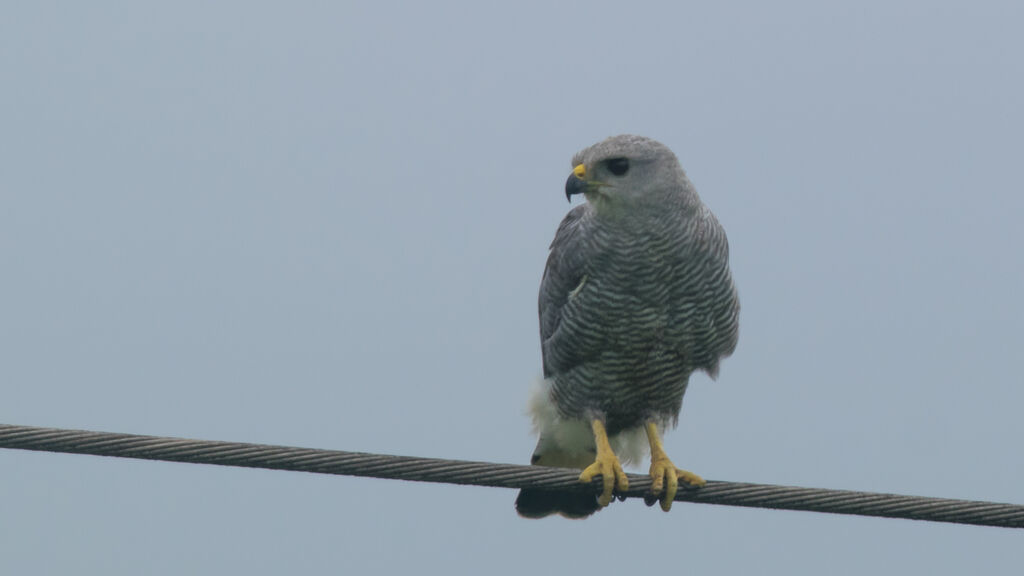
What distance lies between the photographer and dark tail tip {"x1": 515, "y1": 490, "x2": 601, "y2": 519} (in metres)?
6.46

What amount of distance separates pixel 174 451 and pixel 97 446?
10.5 inches

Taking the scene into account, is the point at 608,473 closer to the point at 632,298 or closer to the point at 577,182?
the point at 632,298

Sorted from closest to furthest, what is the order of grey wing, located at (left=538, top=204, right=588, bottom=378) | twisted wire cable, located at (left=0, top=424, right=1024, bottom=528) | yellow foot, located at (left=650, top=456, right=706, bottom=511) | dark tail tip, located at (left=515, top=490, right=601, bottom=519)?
twisted wire cable, located at (left=0, top=424, right=1024, bottom=528), yellow foot, located at (left=650, top=456, right=706, bottom=511), grey wing, located at (left=538, top=204, right=588, bottom=378), dark tail tip, located at (left=515, top=490, right=601, bottom=519)

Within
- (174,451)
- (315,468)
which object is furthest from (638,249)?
(174,451)

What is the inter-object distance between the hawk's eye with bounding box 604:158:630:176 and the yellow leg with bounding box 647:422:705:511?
1352mm

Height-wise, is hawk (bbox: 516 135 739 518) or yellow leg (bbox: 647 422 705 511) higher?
hawk (bbox: 516 135 739 518)

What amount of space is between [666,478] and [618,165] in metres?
1.44

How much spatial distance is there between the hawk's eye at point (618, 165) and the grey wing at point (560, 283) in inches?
13.4

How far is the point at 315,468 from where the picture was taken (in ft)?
14.7

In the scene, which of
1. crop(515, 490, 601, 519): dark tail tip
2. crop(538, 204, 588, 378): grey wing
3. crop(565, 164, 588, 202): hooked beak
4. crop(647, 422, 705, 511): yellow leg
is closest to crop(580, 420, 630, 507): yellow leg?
crop(647, 422, 705, 511): yellow leg

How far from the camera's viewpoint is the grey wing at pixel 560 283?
5.92 m

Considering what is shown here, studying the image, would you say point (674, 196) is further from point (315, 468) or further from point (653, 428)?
point (315, 468)

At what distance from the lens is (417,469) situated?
4.61 m

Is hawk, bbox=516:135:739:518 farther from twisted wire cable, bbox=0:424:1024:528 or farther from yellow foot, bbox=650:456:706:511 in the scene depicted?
twisted wire cable, bbox=0:424:1024:528
